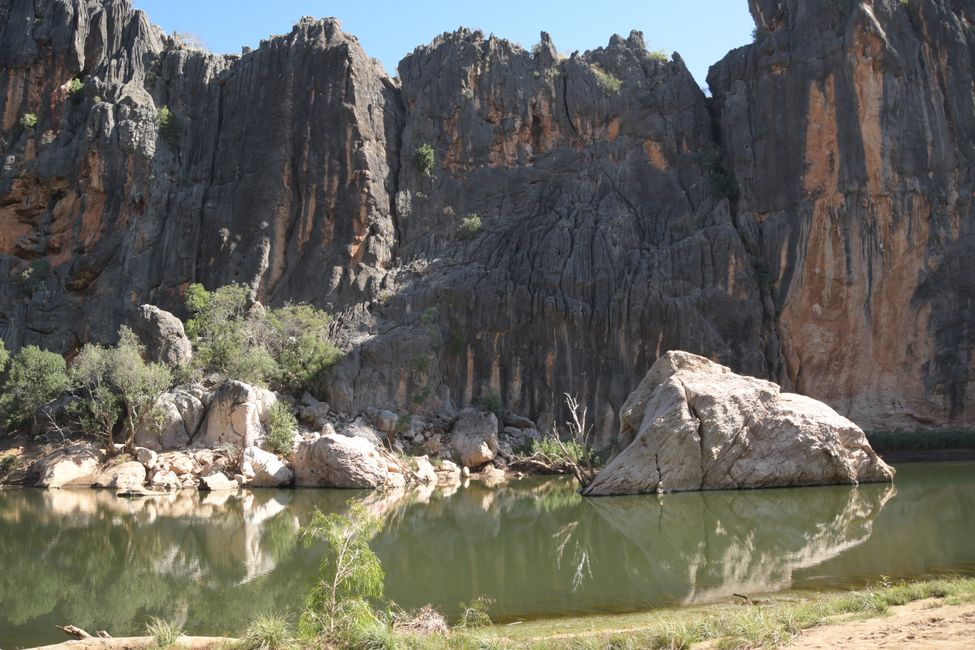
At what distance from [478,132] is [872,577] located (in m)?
42.7

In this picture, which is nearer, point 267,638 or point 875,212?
point 267,638

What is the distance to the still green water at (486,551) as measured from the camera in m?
12.8

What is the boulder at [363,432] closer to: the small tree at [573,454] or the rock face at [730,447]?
the small tree at [573,454]

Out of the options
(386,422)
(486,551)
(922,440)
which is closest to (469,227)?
(386,422)

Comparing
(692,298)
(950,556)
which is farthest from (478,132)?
(950,556)

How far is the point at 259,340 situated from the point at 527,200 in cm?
1857

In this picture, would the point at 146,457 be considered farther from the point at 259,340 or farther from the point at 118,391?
the point at 259,340

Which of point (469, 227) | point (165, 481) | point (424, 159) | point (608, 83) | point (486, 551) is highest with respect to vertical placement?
point (608, 83)

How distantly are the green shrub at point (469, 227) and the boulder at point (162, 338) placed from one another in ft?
57.5

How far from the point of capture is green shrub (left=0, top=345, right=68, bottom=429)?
36.4m

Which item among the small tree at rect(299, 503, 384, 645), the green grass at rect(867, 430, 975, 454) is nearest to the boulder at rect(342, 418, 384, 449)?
the green grass at rect(867, 430, 975, 454)

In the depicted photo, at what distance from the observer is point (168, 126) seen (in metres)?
51.1

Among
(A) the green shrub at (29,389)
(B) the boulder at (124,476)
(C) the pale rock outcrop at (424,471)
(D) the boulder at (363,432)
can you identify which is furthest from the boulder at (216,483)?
(A) the green shrub at (29,389)

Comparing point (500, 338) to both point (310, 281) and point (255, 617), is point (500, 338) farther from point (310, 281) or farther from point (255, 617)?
point (255, 617)
